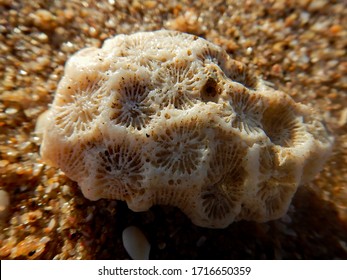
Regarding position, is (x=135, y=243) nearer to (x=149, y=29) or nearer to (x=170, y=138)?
(x=170, y=138)

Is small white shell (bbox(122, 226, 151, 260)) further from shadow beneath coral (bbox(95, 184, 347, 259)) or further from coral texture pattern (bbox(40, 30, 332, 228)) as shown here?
A: coral texture pattern (bbox(40, 30, 332, 228))

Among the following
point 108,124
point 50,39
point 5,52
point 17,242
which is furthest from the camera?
point 50,39

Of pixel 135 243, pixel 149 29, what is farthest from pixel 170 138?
pixel 149 29

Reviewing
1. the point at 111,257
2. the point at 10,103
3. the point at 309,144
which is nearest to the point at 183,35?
the point at 309,144

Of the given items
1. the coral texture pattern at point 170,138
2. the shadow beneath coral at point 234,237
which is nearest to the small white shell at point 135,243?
the shadow beneath coral at point 234,237

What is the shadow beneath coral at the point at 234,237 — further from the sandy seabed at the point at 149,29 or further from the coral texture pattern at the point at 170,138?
the coral texture pattern at the point at 170,138

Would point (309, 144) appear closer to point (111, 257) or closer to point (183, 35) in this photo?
point (183, 35)
